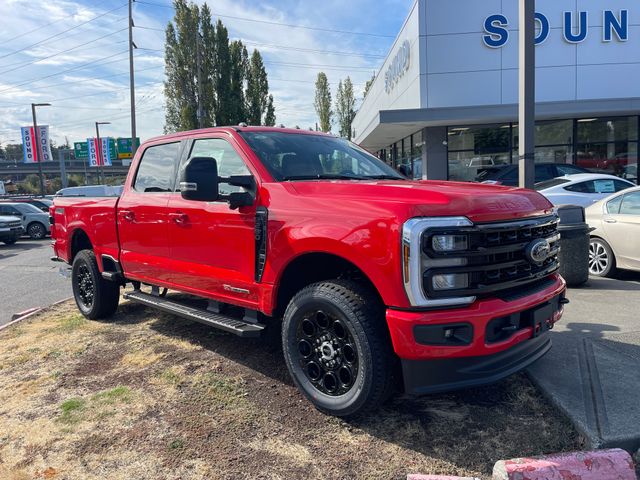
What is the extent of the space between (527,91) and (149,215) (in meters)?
5.08

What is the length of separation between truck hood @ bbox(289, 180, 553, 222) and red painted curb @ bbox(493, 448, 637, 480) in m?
1.35

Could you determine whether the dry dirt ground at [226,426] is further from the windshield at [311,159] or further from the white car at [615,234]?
the white car at [615,234]

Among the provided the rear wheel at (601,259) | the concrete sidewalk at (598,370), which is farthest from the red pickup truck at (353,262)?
the rear wheel at (601,259)

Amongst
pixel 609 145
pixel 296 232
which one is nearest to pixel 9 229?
pixel 296 232

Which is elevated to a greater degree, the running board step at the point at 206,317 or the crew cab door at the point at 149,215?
the crew cab door at the point at 149,215

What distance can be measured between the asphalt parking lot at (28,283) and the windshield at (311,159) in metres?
4.99

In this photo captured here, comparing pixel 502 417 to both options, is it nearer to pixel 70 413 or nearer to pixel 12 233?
pixel 70 413

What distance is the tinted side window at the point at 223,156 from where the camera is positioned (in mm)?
4141

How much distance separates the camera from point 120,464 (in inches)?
118

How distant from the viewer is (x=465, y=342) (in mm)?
2891

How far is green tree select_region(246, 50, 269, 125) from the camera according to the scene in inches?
1875

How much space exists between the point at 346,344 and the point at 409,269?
766 millimetres

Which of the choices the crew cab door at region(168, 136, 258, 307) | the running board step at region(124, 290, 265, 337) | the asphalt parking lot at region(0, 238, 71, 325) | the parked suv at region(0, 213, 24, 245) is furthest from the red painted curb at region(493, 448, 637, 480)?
the parked suv at region(0, 213, 24, 245)

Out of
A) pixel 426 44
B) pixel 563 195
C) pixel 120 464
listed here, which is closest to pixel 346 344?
pixel 120 464
